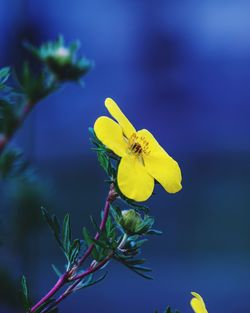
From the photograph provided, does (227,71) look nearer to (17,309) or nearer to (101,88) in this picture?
(101,88)

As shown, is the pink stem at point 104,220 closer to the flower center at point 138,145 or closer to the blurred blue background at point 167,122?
the flower center at point 138,145

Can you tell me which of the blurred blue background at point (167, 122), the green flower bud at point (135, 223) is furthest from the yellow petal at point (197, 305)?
the blurred blue background at point (167, 122)

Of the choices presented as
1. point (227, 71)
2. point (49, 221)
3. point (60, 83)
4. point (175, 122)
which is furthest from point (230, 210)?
point (49, 221)

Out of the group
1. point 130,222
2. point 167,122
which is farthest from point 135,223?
point 167,122

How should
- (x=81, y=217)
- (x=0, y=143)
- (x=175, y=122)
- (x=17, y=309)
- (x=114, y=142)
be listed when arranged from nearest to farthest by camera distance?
(x=114, y=142)
(x=0, y=143)
(x=17, y=309)
(x=81, y=217)
(x=175, y=122)

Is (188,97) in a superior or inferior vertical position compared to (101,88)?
inferior

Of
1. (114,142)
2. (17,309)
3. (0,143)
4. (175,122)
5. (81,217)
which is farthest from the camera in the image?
(175,122)
